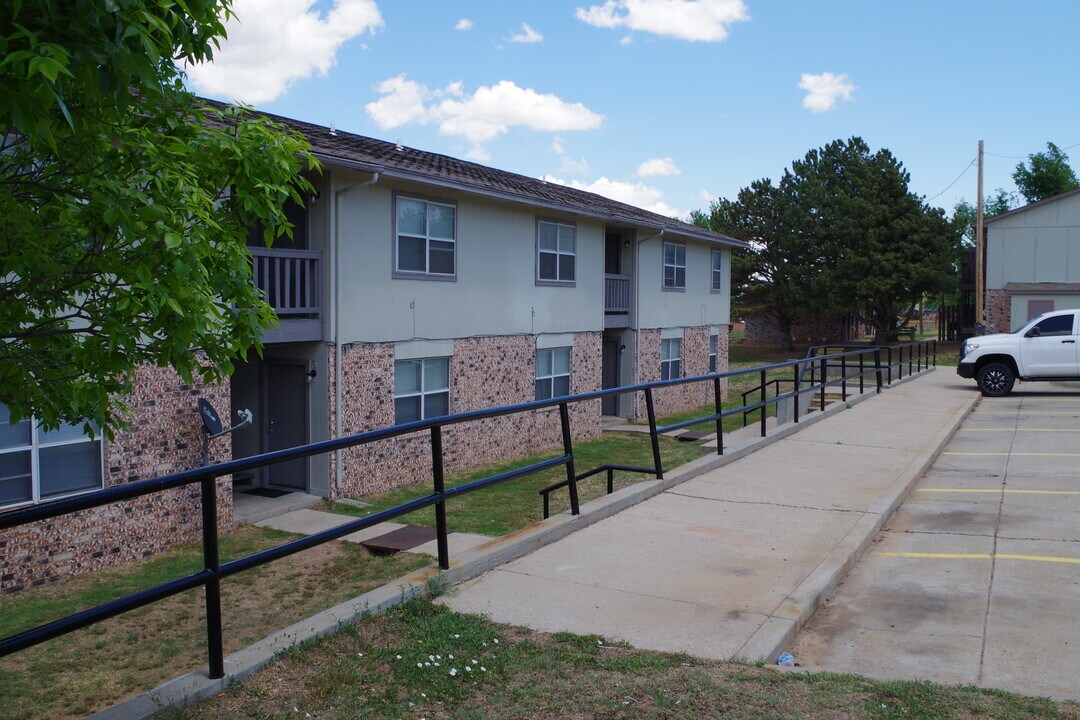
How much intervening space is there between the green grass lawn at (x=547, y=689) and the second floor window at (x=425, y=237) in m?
12.2

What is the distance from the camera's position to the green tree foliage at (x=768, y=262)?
49906 mm

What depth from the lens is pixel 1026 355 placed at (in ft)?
72.6

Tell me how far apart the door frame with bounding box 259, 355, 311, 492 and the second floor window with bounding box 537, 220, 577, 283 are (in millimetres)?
7431

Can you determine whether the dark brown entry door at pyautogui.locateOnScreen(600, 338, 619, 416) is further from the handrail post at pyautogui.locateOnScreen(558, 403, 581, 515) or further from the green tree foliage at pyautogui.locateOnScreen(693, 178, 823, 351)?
the green tree foliage at pyautogui.locateOnScreen(693, 178, 823, 351)

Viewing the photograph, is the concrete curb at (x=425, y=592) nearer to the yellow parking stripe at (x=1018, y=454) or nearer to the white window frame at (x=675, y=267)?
the yellow parking stripe at (x=1018, y=454)

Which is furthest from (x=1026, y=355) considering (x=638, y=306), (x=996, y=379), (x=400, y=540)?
(x=400, y=540)

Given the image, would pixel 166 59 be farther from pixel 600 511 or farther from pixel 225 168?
pixel 600 511

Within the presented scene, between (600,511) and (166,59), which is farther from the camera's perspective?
(600,511)

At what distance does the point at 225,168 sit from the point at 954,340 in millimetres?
52954

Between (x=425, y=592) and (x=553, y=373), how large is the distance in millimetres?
16749

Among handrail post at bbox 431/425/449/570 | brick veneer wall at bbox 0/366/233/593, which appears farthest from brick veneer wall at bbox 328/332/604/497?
handrail post at bbox 431/425/449/570

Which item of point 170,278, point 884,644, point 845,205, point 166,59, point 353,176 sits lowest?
point 884,644

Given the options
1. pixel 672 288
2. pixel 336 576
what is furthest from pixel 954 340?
pixel 336 576

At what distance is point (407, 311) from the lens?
16891 millimetres
